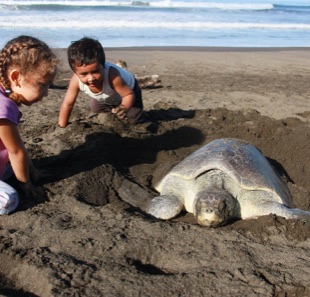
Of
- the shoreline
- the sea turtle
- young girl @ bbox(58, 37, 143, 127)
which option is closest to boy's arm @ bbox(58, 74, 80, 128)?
young girl @ bbox(58, 37, 143, 127)

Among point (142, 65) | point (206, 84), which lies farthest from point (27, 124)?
point (142, 65)

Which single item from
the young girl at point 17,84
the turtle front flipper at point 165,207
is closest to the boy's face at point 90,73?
the young girl at point 17,84

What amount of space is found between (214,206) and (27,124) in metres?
2.34

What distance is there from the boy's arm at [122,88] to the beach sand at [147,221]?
0.23 m

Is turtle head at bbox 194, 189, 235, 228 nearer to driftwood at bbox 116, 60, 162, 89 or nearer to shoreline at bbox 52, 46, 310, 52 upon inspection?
driftwood at bbox 116, 60, 162, 89

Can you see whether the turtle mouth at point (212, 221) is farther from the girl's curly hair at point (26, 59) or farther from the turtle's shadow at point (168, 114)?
the turtle's shadow at point (168, 114)

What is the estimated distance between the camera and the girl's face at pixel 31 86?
2475mm

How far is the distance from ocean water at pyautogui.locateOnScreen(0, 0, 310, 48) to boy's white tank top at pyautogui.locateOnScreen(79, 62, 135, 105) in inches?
181

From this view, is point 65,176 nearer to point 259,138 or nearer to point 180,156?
point 180,156

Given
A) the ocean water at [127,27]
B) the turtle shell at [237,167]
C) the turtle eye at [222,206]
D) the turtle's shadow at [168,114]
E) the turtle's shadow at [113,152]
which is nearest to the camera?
the turtle eye at [222,206]

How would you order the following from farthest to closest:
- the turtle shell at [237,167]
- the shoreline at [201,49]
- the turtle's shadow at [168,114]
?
the shoreline at [201,49]
the turtle's shadow at [168,114]
the turtle shell at [237,167]

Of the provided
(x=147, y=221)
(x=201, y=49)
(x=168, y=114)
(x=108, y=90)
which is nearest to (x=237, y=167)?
(x=147, y=221)

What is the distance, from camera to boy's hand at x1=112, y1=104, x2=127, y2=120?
3.86m

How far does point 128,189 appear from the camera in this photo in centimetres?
296
